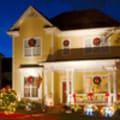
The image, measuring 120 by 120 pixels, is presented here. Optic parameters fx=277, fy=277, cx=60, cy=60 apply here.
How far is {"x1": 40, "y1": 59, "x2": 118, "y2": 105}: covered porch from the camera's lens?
846 inches

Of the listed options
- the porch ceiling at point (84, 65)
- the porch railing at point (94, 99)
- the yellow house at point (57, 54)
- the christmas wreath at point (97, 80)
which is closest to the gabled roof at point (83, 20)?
the yellow house at point (57, 54)

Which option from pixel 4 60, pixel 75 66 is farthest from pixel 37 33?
pixel 4 60

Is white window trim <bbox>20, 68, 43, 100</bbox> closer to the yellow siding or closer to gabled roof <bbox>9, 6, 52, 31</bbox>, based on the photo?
the yellow siding

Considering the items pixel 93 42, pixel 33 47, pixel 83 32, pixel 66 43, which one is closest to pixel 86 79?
pixel 93 42

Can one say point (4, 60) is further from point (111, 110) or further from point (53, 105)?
point (111, 110)

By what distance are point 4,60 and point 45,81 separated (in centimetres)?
2382

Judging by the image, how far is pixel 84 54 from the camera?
2403 cm

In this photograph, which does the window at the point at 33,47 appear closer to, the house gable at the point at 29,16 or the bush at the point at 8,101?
the house gable at the point at 29,16

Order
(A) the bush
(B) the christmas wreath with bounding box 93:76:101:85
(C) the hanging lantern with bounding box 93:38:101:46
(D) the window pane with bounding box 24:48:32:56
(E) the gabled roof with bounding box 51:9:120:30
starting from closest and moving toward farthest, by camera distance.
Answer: (A) the bush < (C) the hanging lantern with bounding box 93:38:101:46 < (B) the christmas wreath with bounding box 93:76:101:85 < (D) the window pane with bounding box 24:48:32:56 < (E) the gabled roof with bounding box 51:9:120:30

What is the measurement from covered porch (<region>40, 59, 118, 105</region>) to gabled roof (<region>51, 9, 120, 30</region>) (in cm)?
383

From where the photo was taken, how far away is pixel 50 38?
23672 millimetres

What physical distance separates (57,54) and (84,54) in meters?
2.36

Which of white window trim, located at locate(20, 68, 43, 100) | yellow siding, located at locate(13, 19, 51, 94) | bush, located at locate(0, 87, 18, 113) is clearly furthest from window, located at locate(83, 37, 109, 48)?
bush, located at locate(0, 87, 18, 113)

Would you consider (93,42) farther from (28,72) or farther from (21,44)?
(21,44)
